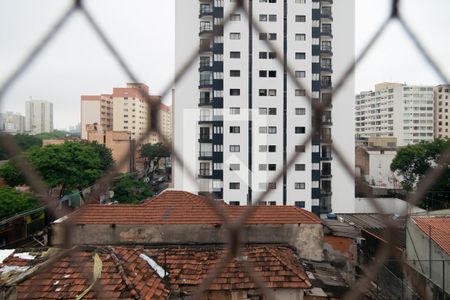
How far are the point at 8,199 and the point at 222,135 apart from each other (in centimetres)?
487

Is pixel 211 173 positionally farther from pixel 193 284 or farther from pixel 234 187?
pixel 193 284

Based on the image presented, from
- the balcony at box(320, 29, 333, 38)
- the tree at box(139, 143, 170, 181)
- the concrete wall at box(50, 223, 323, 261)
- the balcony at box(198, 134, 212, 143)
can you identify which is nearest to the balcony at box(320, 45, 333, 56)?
the balcony at box(320, 29, 333, 38)

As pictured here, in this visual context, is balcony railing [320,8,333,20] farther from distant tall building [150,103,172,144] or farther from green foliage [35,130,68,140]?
distant tall building [150,103,172,144]

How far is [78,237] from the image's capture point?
13.1 ft

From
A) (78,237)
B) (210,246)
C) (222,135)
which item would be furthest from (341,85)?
(222,135)

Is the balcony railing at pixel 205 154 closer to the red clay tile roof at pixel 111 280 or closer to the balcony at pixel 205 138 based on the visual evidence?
the balcony at pixel 205 138

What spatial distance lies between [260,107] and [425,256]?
5492 millimetres

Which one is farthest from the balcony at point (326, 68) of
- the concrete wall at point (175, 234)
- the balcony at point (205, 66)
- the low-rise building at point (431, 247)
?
the concrete wall at point (175, 234)

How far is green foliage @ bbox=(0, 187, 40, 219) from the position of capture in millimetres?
6117

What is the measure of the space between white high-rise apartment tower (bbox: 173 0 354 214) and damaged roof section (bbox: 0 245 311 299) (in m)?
4.78

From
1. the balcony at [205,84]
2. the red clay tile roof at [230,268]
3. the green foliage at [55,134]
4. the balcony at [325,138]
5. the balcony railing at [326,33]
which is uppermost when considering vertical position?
the balcony railing at [326,33]

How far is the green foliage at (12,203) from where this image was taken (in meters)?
6.12

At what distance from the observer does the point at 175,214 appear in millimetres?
4207

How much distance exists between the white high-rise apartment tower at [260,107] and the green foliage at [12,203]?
3.51m
